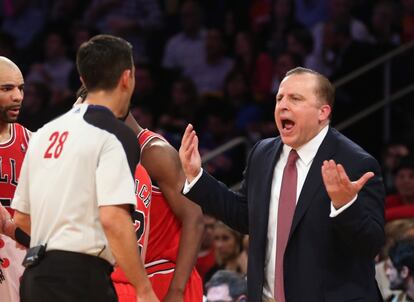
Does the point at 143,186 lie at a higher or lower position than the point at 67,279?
higher

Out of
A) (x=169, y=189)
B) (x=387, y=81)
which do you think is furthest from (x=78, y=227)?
(x=387, y=81)

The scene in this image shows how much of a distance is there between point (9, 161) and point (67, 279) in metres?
1.54

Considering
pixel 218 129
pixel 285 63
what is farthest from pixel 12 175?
pixel 285 63

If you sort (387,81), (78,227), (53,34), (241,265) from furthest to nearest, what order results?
(53,34), (387,81), (241,265), (78,227)

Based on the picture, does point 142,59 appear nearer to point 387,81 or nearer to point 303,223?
point 387,81

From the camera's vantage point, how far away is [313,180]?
496cm

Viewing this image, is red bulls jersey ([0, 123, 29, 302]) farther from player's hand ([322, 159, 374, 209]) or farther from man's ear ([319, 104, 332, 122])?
player's hand ([322, 159, 374, 209])

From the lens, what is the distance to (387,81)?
9.72 m

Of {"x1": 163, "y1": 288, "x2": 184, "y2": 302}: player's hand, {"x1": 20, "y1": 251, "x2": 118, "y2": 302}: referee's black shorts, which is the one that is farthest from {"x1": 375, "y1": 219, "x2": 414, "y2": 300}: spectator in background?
{"x1": 20, "y1": 251, "x2": 118, "y2": 302}: referee's black shorts

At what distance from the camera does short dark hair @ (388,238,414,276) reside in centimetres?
664

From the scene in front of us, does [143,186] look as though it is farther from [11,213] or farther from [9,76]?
[9,76]

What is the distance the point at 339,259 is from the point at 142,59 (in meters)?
7.13

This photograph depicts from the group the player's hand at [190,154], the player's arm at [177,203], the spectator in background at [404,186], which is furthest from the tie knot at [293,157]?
the spectator in background at [404,186]

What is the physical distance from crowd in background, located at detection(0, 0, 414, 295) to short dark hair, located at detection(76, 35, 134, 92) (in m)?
4.32
